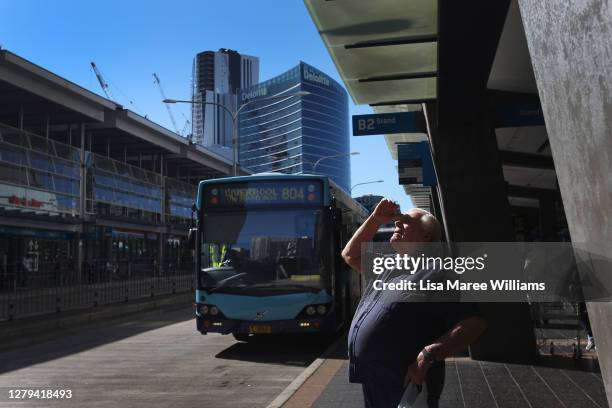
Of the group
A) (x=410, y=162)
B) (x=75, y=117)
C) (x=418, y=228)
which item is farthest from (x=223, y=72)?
(x=418, y=228)

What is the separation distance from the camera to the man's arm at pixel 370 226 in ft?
11.2

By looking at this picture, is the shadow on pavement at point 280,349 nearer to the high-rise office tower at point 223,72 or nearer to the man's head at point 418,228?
the man's head at point 418,228

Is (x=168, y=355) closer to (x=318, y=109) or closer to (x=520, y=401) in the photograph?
(x=520, y=401)

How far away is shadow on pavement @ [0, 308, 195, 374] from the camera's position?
1088 cm

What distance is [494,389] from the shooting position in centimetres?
651

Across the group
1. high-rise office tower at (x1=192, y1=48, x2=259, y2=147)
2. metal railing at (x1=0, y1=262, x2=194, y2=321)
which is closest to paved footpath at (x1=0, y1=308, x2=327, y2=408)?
metal railing at (x1=0, y1=262, x2=194, y2=321)

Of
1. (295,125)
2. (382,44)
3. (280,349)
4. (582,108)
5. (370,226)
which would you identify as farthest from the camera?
(295,125)

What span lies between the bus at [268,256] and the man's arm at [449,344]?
7340 mm

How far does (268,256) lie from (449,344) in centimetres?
762

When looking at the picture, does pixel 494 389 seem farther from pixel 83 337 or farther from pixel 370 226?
pixel 83 337

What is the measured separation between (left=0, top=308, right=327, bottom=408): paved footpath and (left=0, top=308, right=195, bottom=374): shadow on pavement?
1.0 inches

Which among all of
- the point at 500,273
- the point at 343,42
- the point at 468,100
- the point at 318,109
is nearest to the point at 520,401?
the point at 500,273

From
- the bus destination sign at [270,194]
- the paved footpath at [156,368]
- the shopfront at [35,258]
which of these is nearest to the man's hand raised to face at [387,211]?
the paved footpath at [156,368]

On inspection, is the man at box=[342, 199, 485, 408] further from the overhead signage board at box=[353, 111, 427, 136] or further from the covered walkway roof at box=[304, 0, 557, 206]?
the overhead signage board at box=[353, 111, 427, 136]
